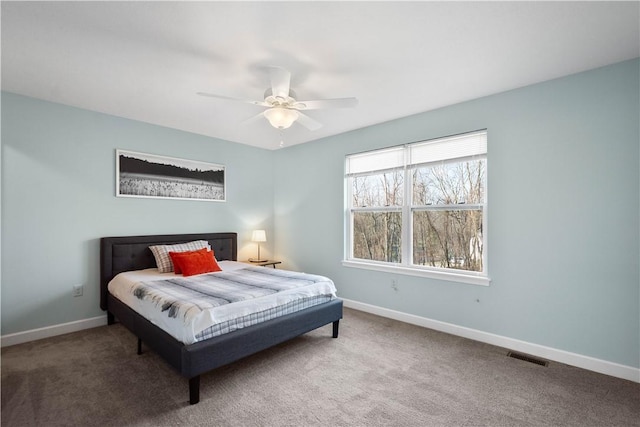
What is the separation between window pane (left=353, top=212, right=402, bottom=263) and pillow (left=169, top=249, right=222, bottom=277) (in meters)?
1.93

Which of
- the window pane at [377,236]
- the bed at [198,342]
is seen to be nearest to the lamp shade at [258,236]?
the bed at [198,342]

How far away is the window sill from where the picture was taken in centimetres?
321

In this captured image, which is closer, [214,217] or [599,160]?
[599,160]

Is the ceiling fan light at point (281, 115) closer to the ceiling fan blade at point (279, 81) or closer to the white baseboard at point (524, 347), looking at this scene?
the ceiling fan blade at point (279, 81)

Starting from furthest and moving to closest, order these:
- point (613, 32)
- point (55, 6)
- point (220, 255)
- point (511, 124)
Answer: point (220, 255) → point (511, 124) → point (613, 32) → point (55, 6)

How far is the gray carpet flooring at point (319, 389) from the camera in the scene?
6.51 ft

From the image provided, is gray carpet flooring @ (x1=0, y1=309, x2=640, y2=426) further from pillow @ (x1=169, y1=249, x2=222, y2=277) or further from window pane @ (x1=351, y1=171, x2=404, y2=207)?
window pane @ (x1=351, y1=171, x2=404, y2=207)

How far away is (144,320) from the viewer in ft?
8.79

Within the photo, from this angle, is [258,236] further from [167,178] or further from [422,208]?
[422,208]

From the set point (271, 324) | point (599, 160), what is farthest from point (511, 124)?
point (271, 324)

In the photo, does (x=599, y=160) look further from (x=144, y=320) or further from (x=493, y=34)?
(x=144, y=320)

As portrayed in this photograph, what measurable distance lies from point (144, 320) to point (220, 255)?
2010 mm

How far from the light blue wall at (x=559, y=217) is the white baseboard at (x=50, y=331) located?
3.71 m

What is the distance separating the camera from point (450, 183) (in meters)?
3.47
